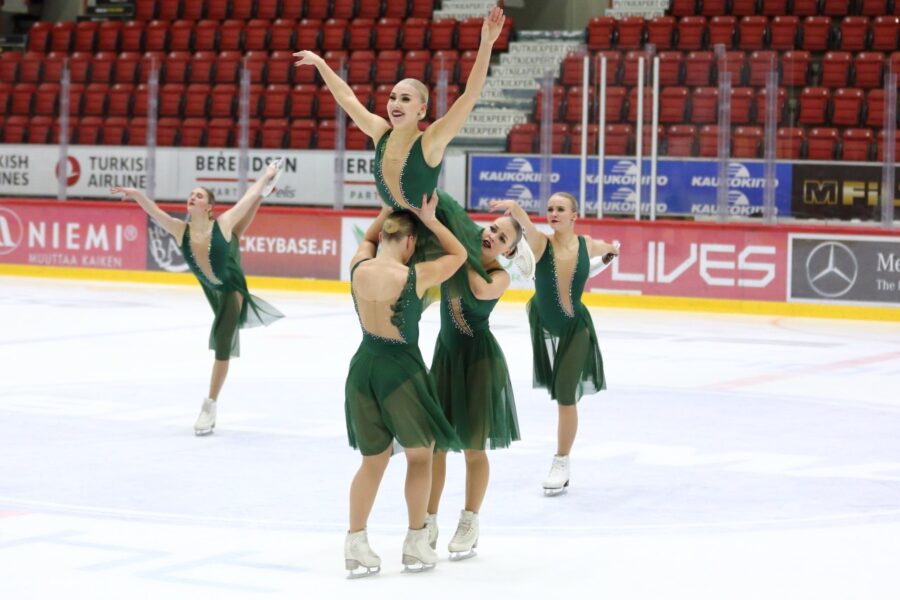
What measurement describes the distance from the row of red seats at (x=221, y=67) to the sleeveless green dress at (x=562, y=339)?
12.2m

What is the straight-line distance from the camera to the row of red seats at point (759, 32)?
63.3 ft

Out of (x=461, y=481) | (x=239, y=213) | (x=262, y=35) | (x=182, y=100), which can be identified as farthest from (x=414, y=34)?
(x=461, y=481)

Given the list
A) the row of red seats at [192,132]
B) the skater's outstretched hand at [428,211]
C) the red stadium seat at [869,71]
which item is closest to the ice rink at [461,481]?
the skater's outstretched hand at [428,211]

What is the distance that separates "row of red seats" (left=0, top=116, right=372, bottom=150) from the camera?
18.9 m

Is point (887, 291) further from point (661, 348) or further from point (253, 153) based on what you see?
point (253, 153)

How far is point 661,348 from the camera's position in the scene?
13.2 meters

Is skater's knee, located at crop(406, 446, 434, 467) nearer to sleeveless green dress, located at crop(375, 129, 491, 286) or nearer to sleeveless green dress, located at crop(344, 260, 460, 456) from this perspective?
sleeveless green dress, located at crop(344, 260, 460, 456)

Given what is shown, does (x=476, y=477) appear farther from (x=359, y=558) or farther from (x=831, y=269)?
(x=831, y=269)

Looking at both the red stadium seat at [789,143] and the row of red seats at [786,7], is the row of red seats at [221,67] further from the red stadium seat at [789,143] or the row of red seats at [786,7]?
the red stadium seat at [789,143]

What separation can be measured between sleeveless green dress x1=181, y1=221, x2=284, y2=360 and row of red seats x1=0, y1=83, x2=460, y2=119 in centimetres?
1007

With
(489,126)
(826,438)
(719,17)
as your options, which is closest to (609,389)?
(826,438)

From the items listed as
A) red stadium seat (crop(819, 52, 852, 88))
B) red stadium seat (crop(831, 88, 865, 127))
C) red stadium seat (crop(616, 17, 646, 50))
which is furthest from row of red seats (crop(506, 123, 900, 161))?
red stadium seat (crop(616, 17, 646, 50))

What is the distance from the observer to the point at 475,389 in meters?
5.71

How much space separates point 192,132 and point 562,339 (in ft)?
42.3
